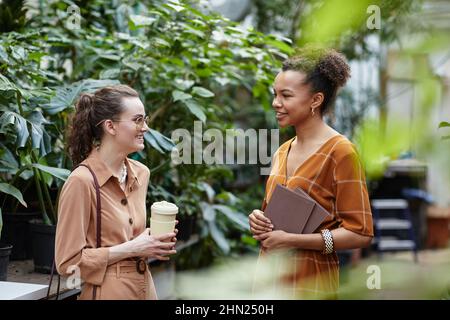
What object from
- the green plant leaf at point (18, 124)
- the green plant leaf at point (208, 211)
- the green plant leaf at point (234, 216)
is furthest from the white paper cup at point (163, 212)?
the green plant leaf at point (208, 211)

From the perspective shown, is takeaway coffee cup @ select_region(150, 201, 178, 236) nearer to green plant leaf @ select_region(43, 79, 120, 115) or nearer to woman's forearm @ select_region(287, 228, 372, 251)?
woman's forearm @ select_region(287, 228, 372, 251)

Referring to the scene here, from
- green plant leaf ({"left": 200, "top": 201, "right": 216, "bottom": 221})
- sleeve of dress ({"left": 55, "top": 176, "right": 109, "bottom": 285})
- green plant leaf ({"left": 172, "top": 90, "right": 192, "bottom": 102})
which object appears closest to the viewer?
sleeve of dress ({"left": 55, "top": 176, "right": 109, "bottom": 285})

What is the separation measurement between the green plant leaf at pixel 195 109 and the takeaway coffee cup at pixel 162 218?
1.39m

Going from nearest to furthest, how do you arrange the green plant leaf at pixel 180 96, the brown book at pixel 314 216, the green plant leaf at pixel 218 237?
1. the brown book at pixel 314 216
2. the green plant leaf at pixel 180 96
3. the green plant leaf at pixel 218 237

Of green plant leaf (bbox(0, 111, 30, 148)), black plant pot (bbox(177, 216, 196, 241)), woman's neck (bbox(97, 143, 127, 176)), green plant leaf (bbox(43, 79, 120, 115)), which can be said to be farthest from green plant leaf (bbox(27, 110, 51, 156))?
black plant pot (bbox(177, 216, 196, 241))

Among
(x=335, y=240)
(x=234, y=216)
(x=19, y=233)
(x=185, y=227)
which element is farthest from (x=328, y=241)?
(x=185, y=227)

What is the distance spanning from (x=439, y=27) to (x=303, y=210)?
0.93 meters

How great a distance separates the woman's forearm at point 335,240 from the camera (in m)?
1.48

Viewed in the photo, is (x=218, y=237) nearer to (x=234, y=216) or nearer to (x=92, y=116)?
(x=234, y=216)

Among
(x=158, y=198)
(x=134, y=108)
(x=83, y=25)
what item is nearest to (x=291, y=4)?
(x=83, y=25)

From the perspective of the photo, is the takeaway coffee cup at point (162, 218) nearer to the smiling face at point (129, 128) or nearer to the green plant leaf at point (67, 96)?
the smiling face at point (129, 128)

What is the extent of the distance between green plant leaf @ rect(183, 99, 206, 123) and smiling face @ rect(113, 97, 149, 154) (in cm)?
122

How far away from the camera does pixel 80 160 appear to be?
5.10 ft

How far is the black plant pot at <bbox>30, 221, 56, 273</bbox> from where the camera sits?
2.28 meters
